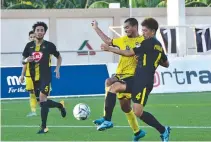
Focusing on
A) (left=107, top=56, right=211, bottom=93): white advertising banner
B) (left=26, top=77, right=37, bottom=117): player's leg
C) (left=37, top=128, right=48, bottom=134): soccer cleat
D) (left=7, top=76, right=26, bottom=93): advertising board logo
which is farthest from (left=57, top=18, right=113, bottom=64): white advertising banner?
(left=37, top=128, right=48, bottom=134): soccer cleat

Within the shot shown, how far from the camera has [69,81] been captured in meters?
24.3

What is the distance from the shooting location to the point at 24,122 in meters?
16.2

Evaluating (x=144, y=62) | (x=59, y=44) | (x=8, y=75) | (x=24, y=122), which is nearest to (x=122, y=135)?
(x=144, y=62)

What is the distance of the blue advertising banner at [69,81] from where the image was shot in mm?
23781

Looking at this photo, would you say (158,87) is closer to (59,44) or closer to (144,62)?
(144,62)

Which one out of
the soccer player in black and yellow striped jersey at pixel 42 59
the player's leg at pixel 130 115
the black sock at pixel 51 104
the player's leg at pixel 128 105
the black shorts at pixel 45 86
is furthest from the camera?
the black sock at pixel 51 104

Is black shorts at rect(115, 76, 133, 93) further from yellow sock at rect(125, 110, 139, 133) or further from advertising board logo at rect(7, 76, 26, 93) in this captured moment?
advertising board logo at rect(7, 76, 26, 93)

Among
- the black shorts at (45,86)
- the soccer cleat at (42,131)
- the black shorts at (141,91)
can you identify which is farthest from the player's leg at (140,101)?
the black shorts at (45,86)

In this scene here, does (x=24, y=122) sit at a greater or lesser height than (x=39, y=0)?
lesser

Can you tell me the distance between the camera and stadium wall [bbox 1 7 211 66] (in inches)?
1654

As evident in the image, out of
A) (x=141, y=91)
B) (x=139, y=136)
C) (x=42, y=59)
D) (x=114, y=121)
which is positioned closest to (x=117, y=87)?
(x=139, y=136)

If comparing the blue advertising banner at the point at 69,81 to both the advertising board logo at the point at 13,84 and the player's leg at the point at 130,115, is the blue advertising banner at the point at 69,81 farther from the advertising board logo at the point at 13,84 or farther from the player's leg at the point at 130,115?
the player's leg at the point at 130,115

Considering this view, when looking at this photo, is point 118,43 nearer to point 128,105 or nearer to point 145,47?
point 128,105

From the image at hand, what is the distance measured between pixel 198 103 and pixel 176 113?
335cm
